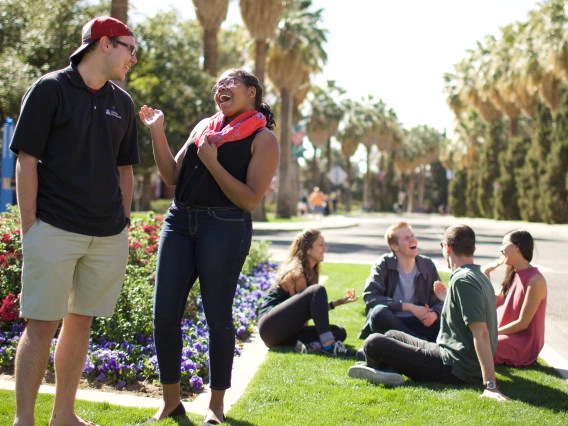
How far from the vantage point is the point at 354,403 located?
435 centimetres

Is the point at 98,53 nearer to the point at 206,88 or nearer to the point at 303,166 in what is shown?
the point at 206,88

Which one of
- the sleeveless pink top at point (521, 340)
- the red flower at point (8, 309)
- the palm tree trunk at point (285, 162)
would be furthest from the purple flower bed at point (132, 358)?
the palm tree trunk at point (285, 162)

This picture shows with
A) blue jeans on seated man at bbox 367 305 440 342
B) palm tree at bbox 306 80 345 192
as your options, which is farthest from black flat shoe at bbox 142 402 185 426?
palm tree at bbox 306 80 345 192

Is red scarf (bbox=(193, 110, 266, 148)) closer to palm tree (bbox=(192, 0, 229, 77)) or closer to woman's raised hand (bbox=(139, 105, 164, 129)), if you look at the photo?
woman's raised hand (bbox=(139, 105, 164, 129))

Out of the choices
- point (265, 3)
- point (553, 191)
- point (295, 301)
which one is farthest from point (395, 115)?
point (295, 301)

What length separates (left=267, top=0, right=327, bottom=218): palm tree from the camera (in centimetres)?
3312

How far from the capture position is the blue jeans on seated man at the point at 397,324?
Answer: 18.7 feet

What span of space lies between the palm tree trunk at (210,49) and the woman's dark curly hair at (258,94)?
2315 centimetres

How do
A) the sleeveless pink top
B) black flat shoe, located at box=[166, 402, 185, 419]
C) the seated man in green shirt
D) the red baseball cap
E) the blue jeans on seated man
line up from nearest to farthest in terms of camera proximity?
1. the red baseball cap
2. black flat shoe, located at box=[166, 402, 185, 419]
3. the seated man in green shirt
4. the sleeveless pink top
5. the blue jeans on seated man

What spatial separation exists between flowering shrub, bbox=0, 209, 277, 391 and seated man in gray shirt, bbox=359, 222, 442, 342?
124cm

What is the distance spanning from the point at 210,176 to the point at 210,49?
2428cm

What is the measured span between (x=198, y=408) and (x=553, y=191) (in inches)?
1294

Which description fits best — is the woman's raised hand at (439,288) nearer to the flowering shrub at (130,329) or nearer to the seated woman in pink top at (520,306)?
the seated woman in pink top at (520,306)

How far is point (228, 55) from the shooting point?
4884 centimetres
